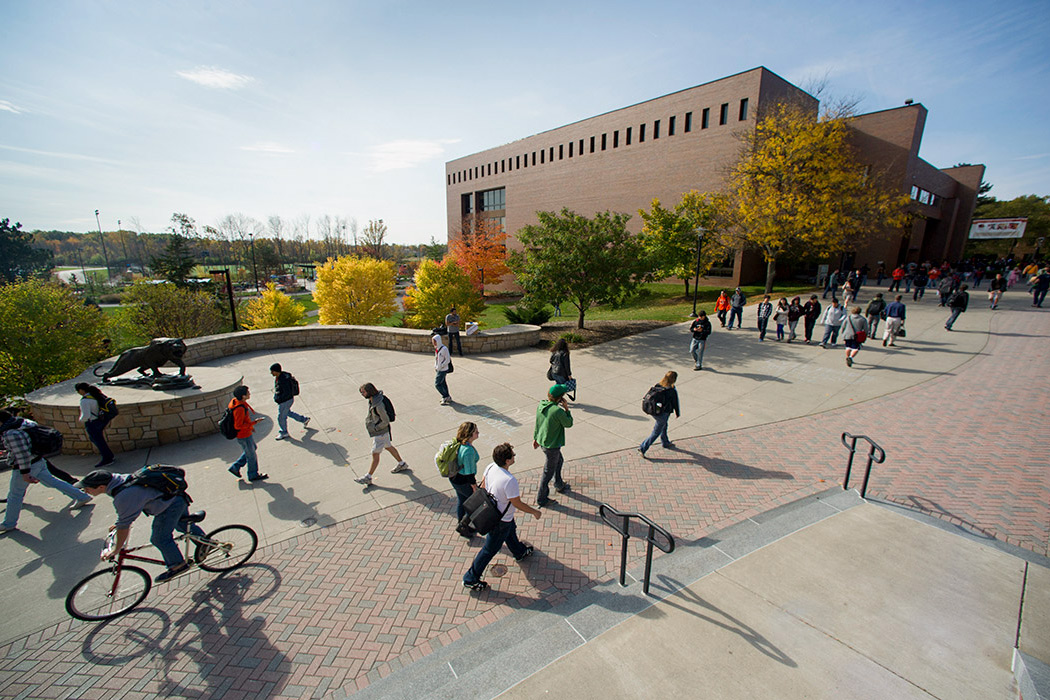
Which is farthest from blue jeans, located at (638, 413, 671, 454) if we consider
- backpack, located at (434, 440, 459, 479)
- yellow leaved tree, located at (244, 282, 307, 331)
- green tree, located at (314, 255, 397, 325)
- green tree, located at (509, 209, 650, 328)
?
yellow leaved tree, located at (244, 282, 307, 331)

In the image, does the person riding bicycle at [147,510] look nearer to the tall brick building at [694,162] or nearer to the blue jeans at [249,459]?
the blue jeans at [249,459]

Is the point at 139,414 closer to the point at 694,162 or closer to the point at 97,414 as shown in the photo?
the point at 97,414

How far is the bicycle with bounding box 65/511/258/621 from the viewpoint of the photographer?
398 centimetres

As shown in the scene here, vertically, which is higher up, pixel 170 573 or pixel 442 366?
pixel 442 366

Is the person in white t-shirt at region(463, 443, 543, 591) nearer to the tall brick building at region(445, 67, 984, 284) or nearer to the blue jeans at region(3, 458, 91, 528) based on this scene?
the blue jeans at region(3, 458, 91, 528)

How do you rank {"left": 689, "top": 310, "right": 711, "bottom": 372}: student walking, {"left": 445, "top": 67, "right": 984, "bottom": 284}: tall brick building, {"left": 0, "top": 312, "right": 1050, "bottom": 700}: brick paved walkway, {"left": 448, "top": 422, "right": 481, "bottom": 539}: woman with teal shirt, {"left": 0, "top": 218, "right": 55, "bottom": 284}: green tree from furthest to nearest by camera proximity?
{"left": 0, "top": 218, "right": 55, "bottom": 284}: green tree, {"left": 445, "top": 67, "right": 984, "bottom": 284}: tall brick building, {"left": 689, "top": 310, "right": 711, "bottom": 372}: student walking, {"left": 448, "top": 422, "right": 481, "bottom": 539}: woman with teal shirt, {"left": 0, "top": 312, "right": 1050, "bottom": 700}: brick paved walkway

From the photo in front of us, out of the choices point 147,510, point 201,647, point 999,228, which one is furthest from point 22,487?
point 999,228

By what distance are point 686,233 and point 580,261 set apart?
14.4 m

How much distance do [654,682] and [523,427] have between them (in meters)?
5.16

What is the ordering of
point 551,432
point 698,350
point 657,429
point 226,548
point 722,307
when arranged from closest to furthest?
point 226,548, point 551,432, point 657,429, point 698,350, point 722,307

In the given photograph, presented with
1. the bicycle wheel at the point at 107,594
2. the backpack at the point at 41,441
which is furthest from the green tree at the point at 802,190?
the backpack at the point at 41,441

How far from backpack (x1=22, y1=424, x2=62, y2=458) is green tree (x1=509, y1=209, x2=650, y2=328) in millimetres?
11965

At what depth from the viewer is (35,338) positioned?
10.0m

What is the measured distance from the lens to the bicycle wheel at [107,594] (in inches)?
156
